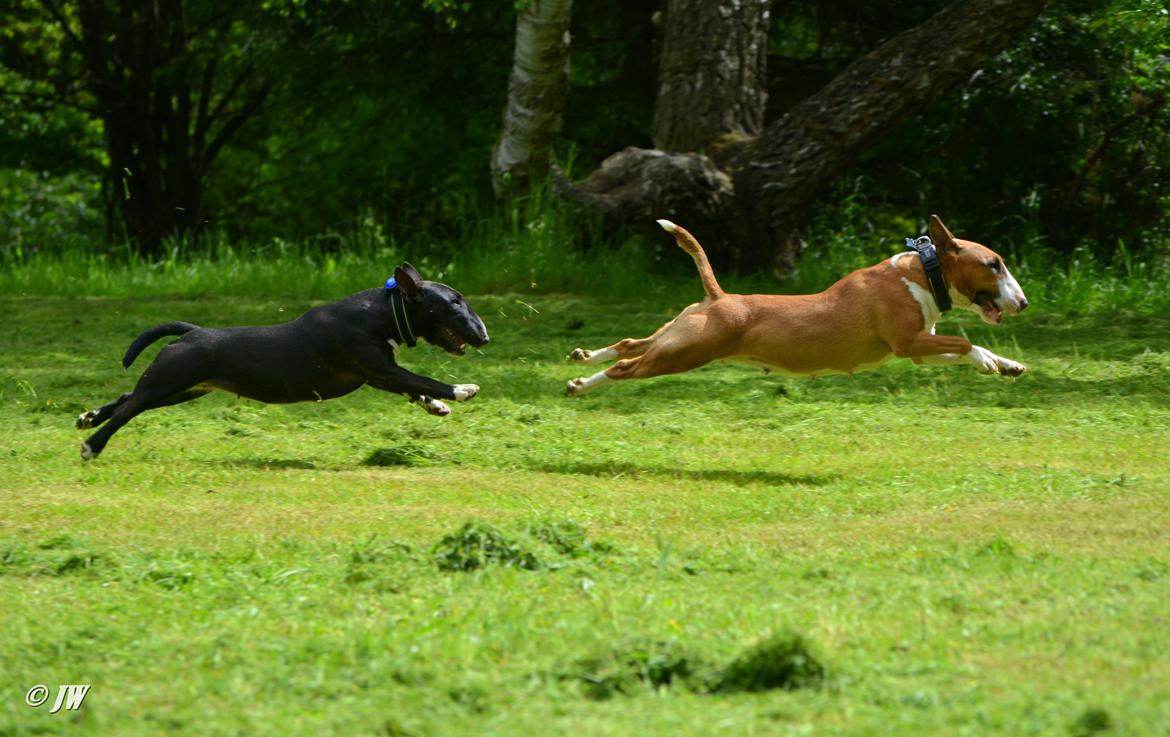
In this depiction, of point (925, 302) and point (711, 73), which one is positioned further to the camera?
point (711, 73)

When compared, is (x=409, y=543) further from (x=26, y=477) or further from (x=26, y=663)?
(x=26, y=477)

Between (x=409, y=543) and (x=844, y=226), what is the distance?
41.4 feet

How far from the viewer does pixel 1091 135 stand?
18.2 meters

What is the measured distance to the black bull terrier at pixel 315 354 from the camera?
8.66 m

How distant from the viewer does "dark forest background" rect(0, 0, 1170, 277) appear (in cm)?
1797

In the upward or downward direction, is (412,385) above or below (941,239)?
below

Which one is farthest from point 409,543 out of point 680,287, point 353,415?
point 680,287

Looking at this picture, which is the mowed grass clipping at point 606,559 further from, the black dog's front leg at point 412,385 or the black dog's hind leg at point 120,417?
the black dog's front leg at point 412,385

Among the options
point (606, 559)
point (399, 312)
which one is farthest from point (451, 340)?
point (606, 559)

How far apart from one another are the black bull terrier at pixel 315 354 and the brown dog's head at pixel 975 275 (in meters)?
2.58

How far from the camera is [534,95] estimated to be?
17047mm

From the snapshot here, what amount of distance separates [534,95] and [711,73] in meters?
1.87

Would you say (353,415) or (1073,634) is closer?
(1073,634)
